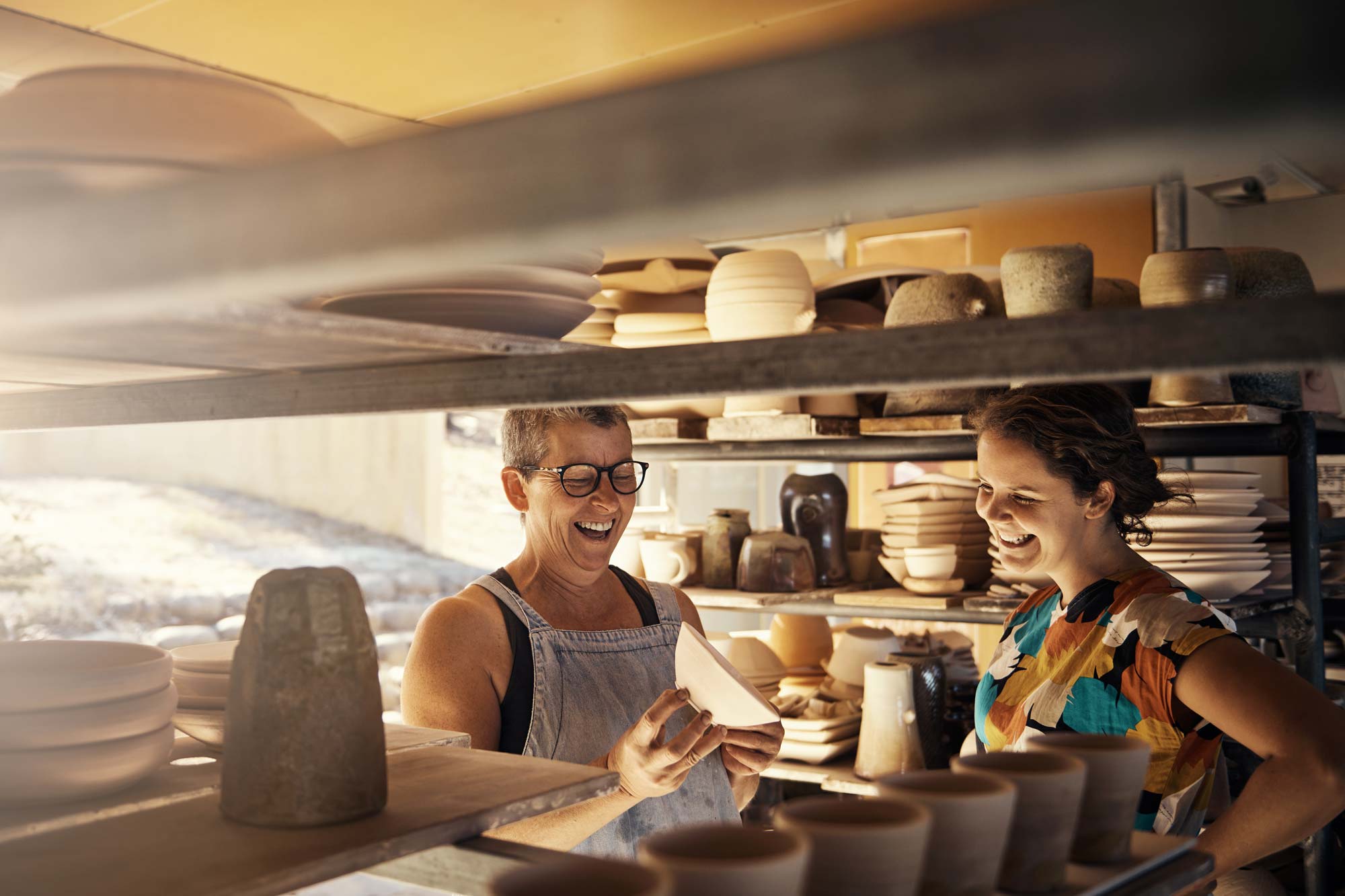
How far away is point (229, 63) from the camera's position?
2.50m

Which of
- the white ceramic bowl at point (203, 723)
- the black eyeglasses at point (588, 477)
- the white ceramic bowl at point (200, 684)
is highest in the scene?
the black eyeglasses at point (588, 477)

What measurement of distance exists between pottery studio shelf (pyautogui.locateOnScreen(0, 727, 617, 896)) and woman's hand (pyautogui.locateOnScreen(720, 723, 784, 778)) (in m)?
0.97

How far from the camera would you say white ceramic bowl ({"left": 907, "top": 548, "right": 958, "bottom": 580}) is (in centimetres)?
316

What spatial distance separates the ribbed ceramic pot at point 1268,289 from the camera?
2.61 m

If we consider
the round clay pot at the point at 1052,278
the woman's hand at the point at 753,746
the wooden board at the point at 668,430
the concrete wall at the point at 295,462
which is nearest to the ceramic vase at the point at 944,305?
the round clay pot at the point at 1052,278

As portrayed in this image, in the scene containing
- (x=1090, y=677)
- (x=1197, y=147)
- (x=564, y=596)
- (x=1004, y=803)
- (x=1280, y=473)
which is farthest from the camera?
(x=1280, y=473)

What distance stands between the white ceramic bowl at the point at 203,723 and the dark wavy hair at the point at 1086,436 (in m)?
1.56

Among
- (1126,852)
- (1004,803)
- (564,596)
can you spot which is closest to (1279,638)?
(564,596)

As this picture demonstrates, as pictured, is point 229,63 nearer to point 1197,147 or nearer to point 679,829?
point 679,829

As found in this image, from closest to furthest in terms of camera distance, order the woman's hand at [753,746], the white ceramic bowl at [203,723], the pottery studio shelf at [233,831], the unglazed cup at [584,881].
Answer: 1. the unglazed cup at [584,881]
2. the pottery studio shelf at [233,831]
3. the white ceramic bowl at [203,723]
4. the woman's hand at [753,746]

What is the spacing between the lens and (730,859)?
0.76 meters

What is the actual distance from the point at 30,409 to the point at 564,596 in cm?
115

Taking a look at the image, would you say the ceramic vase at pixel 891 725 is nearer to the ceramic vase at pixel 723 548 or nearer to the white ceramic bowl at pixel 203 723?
the ceramic vase at pixel 723 548

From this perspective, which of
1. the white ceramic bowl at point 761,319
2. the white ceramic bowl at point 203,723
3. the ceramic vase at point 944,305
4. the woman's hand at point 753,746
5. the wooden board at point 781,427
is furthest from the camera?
the wooden board at point 781,427
